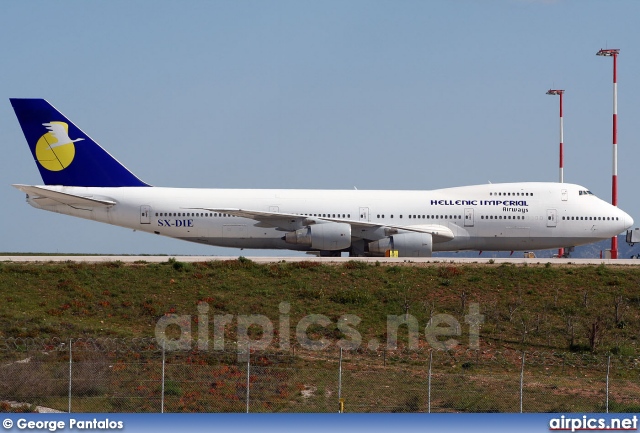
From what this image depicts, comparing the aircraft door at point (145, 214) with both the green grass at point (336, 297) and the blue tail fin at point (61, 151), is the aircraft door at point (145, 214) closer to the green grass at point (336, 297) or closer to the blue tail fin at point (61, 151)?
the blue tail fin at point (61, 151)

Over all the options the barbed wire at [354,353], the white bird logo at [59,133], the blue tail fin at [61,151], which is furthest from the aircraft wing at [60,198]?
the barbed wire at [354,353]

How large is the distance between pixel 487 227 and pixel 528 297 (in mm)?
11955

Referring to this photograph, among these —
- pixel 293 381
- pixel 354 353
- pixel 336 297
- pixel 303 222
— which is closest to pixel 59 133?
pixel 303 222

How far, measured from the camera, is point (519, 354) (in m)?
30.0

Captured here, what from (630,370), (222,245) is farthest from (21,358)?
(222,245)

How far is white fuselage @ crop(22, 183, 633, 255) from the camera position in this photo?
152 ft

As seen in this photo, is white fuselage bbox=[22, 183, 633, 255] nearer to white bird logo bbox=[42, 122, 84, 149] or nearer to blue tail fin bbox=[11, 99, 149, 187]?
blue tail fin bbox=[11, 99, 149, 187]

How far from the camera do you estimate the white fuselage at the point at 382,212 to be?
152 feet

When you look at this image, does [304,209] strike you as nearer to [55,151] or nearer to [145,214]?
[145,214]

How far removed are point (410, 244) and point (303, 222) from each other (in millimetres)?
5150

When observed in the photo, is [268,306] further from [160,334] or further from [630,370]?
[630,370]

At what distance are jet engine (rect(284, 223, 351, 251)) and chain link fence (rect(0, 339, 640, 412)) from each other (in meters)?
16.3

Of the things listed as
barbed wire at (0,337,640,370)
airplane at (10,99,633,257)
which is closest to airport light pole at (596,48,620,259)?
airplane at (10,99,633,257)

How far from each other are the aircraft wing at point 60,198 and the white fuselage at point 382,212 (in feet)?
0.70
